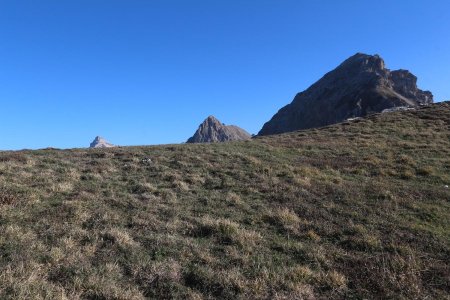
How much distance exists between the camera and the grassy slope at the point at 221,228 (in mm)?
9250

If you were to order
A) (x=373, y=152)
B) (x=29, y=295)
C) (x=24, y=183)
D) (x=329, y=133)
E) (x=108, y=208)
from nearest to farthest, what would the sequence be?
(x=29, y=295), (x=108, y=208), (x=24, y=183), (x=373, y=152), (x=329, y=133)

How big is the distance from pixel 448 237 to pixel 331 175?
10186mm

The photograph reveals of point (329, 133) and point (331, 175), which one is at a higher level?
point (329, 133)

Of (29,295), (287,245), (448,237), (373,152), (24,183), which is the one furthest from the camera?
(373,152)

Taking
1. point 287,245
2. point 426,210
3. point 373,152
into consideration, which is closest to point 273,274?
point 287,245

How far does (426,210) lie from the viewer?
15.8 m

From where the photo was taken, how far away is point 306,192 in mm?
18688

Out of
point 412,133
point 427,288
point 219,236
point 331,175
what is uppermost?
point 412,133

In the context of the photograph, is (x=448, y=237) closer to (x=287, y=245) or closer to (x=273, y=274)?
(x=287, y=245)

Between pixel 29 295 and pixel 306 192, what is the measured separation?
13.3 meters

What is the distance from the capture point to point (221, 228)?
513 inches

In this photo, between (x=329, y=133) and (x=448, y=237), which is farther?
(x=329, y=133)

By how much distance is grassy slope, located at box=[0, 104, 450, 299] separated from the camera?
9.25 metres

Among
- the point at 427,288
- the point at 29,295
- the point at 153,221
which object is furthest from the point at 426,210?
the point at 29,295
